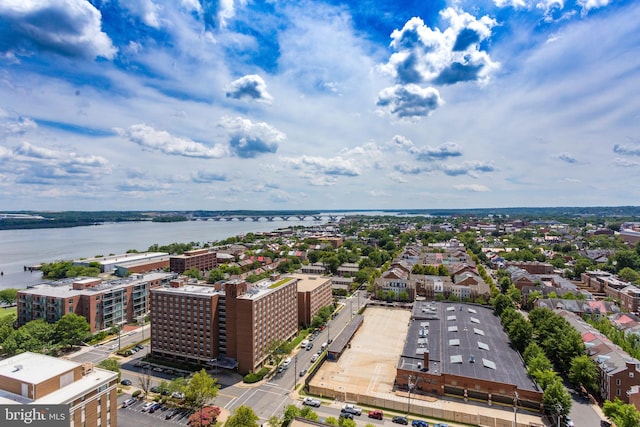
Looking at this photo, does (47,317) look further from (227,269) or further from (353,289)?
(353,289)

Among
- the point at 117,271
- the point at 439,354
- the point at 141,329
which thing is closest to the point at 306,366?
the point at 439,354

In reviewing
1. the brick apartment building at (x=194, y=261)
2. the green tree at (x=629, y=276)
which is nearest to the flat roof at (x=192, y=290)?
the brick apartment building at (x=194, y=261)

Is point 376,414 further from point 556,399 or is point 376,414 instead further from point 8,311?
point 8,311

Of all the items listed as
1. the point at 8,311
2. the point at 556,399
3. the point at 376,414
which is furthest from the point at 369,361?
the point at 8,311

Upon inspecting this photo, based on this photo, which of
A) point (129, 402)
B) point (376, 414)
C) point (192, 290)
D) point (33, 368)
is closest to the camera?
point (33, 368)

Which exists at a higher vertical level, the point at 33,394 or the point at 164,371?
the point at 33,394
